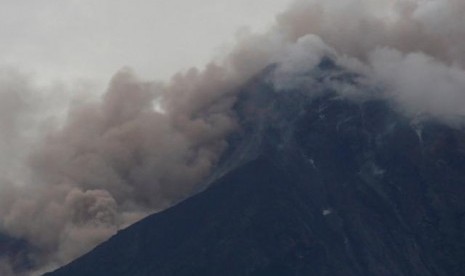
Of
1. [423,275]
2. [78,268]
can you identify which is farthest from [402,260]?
[78,268]

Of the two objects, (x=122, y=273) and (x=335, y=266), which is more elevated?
(x=122, y=273)

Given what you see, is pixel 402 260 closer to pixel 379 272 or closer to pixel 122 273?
pixel 379 272

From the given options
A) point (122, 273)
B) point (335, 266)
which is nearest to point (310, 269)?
point (335, 266)

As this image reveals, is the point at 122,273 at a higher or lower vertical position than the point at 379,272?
higher

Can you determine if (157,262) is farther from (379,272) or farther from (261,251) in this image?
(379,272)

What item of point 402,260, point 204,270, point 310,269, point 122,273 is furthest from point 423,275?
point 122,273

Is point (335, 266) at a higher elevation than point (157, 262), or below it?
below

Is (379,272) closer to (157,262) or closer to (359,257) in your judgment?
(359,257)
